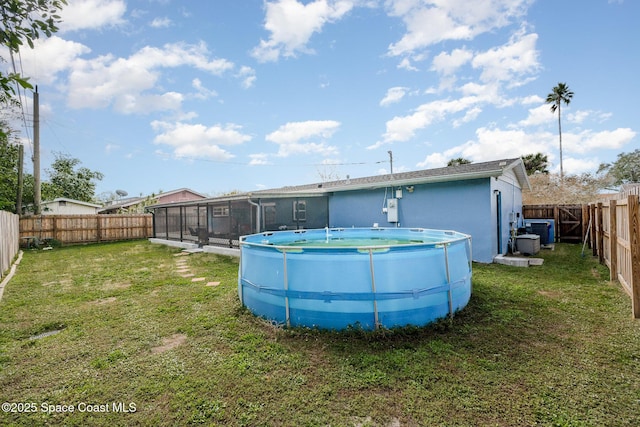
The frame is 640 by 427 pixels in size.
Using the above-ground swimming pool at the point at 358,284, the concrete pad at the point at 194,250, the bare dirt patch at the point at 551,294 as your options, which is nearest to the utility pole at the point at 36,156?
the concrete pad at the point at 194,250

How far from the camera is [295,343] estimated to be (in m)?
3.53

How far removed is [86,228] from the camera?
54.5ft

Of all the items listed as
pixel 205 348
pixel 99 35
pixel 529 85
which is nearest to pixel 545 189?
pixel 529 85

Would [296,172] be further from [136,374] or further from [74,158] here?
[136,374]

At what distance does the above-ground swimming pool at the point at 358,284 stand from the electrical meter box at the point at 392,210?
6125 millimetres

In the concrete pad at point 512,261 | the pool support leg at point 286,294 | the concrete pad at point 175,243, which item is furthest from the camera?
the concrete pad at point 175,243

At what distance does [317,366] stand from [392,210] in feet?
26.1

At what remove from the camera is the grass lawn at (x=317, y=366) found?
7.67 ft

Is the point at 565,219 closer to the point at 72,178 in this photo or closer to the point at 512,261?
the point at 512,261

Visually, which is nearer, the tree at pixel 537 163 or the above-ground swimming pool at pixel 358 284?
the above-ground swimming pool at pixel 358 284

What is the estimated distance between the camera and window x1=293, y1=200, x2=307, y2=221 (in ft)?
39.6

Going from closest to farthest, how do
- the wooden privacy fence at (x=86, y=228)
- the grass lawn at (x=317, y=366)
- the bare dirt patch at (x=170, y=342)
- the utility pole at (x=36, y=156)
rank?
the grass lawn at (x=317, y=366)
the bare dirt patch at (x=170, y=342)
the wooden privacy fence at (x=86, y=228)
the utility pole at (x=36, y=156)

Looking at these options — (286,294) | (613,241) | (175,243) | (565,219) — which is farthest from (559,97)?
(286,294)

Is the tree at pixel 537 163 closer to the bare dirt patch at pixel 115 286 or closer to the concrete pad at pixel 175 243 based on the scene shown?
the concrete pad at pixel 175 243
